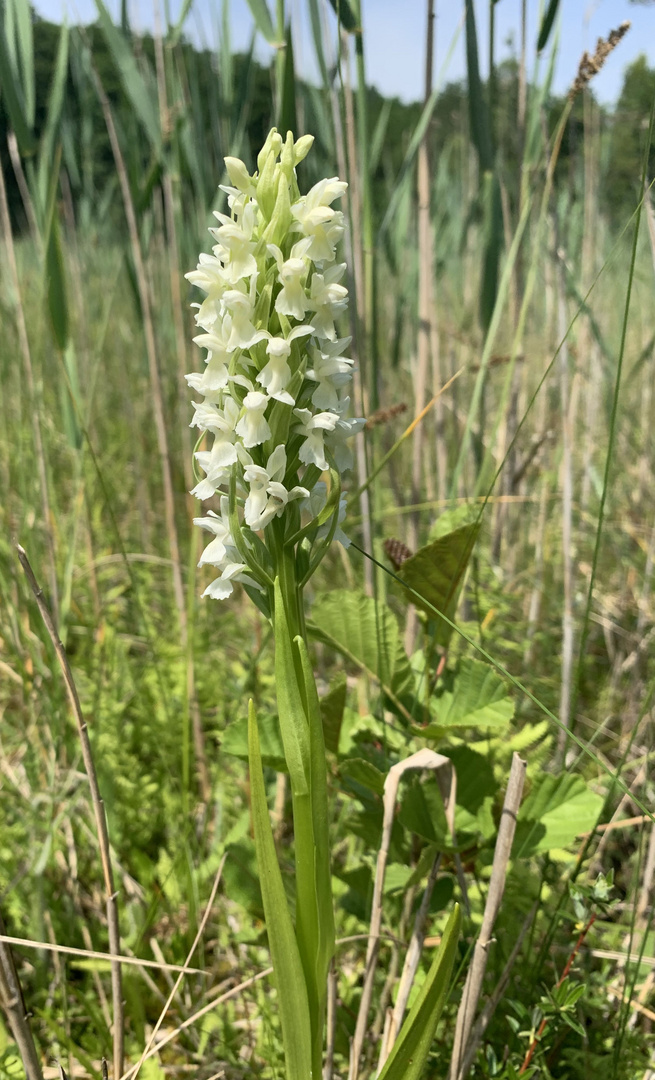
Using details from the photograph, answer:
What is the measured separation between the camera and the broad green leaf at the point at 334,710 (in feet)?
2.74

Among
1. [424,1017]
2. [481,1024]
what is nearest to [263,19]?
[424,1017]

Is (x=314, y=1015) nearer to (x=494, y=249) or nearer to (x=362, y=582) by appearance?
(x=494, y=249)

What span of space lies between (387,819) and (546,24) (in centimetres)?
124

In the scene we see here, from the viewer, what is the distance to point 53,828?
3.60ft

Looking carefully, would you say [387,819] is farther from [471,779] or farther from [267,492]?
[267,492]

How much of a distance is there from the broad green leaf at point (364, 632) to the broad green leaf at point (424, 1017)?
0.31 m

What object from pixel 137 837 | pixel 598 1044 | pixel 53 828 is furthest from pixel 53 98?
pixel 598 1044

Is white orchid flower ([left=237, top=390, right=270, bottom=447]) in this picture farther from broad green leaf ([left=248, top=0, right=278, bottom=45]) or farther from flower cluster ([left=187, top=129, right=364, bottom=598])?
broad green leaf ([left=248, top=0, right=278, bottom=45])

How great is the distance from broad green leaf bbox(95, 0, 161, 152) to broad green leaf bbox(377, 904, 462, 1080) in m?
1.33

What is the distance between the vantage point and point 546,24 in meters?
1.17

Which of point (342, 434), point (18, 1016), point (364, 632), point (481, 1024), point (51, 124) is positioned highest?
point (51, 124)

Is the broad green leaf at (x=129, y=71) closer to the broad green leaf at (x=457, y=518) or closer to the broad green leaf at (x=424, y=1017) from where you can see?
the broad green leaf at (x=457, y=518)

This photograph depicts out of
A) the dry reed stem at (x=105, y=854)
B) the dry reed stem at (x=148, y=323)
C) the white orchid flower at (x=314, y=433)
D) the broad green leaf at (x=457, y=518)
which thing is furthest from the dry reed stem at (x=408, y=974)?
the dry reed stem at (x=148, y=323)

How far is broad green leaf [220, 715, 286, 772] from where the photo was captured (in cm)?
82
